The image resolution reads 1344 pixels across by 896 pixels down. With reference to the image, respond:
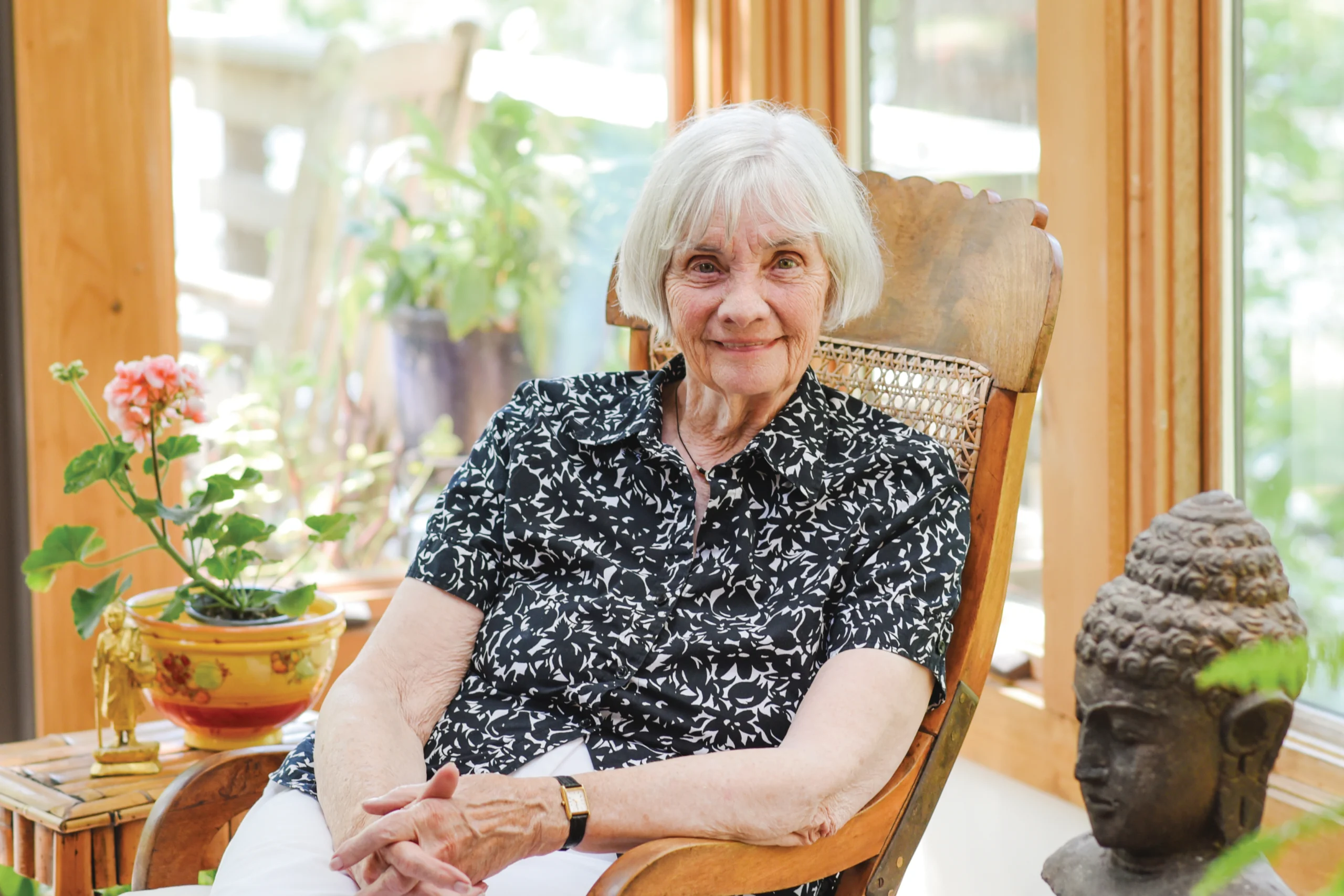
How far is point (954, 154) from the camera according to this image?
2.53m

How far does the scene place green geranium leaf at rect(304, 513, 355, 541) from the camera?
194 centimetres

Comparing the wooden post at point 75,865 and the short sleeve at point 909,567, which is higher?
the short sleeve at point 909,567

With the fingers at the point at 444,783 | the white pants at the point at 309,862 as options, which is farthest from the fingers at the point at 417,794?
the white pants at the point at 309,862

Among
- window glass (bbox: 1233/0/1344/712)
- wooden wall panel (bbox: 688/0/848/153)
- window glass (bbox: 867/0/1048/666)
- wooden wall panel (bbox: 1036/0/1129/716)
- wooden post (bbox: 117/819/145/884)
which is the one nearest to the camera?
wooden post (bbox: 117/819/145/884)

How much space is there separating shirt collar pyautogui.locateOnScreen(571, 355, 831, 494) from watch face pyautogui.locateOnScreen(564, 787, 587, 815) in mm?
445

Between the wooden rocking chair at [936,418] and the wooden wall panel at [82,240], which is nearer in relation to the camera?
the wooden rocking chair at [936,418]

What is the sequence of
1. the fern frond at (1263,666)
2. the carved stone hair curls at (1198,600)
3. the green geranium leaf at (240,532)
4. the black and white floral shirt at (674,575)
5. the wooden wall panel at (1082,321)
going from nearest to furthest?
1. the fern frond at (1263,666)
2. the carved stone hair curls at (1198,600)
3. the black and white floral shirt at (674,575)
4. the green geranium leaf at (240,532)
5. the wooden wall panel at (1082,321)

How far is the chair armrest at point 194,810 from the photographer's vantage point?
150 centimetres

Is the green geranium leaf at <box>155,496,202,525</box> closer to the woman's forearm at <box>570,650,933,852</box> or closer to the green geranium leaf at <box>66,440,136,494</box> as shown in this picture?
the green geranium leaf at <box>66,440,136,494</box>

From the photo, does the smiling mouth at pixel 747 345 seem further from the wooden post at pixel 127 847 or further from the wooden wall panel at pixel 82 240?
the wooden wall panel at pixel 82 240

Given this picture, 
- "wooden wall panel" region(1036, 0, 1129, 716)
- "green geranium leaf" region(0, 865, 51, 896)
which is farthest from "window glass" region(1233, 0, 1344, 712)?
"green geranium leaf" region(0, 865, 51, 896)

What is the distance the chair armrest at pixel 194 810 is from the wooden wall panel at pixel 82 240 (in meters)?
1.06

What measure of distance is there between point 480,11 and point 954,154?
1.19 m

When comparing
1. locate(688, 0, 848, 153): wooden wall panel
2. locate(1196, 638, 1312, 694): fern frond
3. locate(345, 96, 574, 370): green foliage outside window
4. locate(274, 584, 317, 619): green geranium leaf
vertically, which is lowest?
locate(274, 584, 317, 619): green geranium leaf
